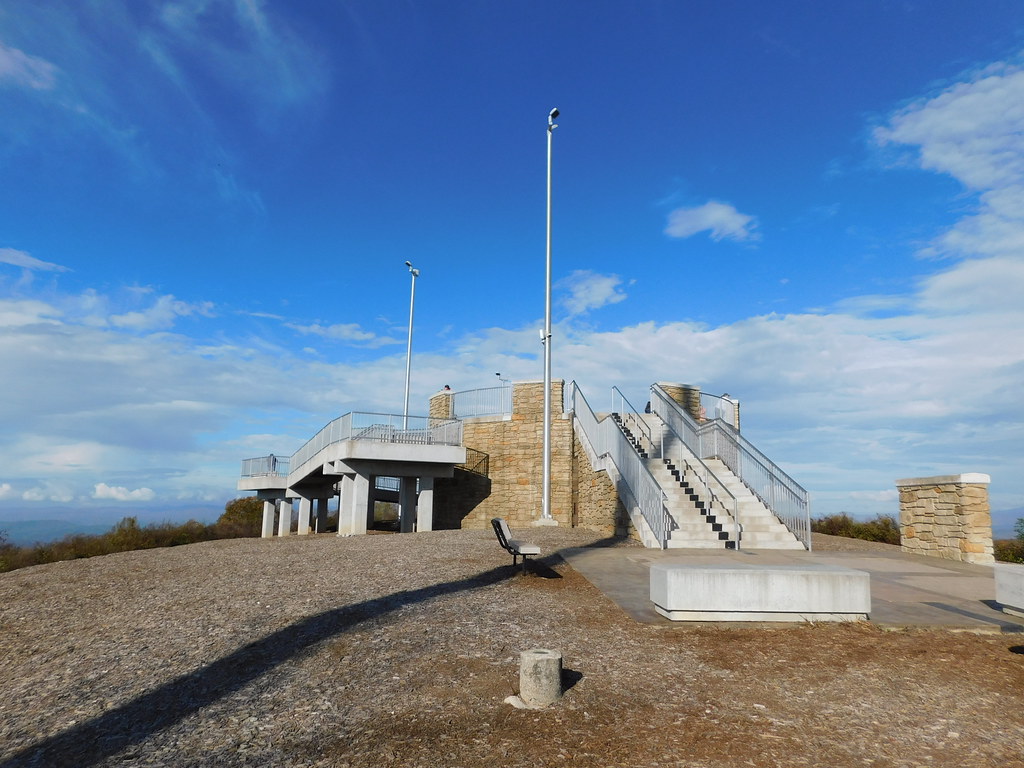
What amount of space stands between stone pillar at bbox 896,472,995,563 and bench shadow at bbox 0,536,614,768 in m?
11.0

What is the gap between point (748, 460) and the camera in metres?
15.6

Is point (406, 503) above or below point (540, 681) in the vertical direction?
above

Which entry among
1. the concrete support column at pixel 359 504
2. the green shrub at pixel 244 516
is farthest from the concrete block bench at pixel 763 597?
the green shrub at pixel 244 516

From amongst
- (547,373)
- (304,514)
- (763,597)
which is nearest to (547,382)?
(547,373)

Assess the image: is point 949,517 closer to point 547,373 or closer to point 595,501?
point 595,501

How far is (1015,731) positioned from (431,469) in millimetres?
19610

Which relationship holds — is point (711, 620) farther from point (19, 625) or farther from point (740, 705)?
point (19, 625)

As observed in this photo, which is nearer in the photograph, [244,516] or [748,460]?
[748,460]

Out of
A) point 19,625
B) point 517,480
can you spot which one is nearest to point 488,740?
point 19,625

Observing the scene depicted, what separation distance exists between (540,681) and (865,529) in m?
17.7

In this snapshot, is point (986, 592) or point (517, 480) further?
point (517, 480)

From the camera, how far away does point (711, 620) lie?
635 cm

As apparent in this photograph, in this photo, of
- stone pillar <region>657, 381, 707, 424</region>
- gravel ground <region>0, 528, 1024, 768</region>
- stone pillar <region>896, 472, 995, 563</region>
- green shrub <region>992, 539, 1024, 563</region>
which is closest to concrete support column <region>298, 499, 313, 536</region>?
stone pillar <region>657, 381, 707, 424</region>

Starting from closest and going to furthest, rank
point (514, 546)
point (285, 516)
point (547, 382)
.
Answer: point (514, 546), point (547, 382), point (285, 516)
